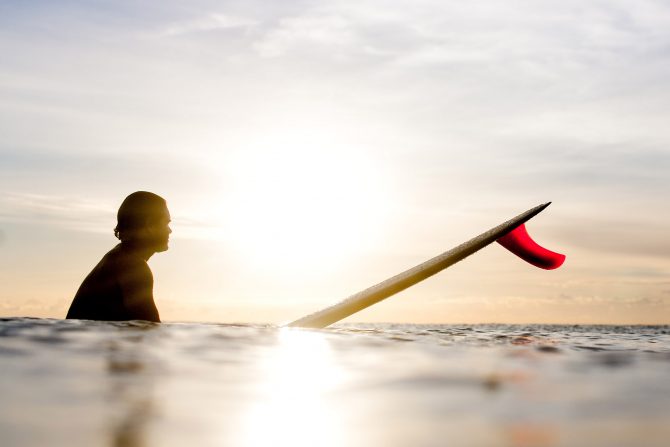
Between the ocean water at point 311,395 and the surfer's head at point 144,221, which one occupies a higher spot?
the surfer's head at point 144,221

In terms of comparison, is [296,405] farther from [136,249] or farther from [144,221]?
[144,221]

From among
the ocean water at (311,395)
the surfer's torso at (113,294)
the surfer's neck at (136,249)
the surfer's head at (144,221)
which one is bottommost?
the ocean water at (311,395)

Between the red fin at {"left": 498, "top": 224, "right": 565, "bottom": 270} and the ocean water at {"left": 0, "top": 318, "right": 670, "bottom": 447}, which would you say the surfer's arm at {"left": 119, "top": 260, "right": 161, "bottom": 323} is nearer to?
the ocean water at {"left": 0, "top": 318, "right": 670, "bottom": 447}

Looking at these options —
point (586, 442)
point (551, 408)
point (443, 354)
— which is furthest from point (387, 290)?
point (586, 442)

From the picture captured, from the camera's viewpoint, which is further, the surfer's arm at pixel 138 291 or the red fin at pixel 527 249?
the red fin at pixel 527 249

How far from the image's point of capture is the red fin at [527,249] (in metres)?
15.4

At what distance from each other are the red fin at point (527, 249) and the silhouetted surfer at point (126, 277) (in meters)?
8.97

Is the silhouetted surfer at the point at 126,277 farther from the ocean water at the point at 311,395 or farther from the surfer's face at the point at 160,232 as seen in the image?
the ocean water at the point at 311,395

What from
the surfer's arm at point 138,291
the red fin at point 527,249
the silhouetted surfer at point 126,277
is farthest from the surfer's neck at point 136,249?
the red fin at point 527,249

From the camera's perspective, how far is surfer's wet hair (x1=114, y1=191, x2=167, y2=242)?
902cm

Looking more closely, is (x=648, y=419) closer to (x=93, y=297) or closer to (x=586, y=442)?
(x=586, y=442)

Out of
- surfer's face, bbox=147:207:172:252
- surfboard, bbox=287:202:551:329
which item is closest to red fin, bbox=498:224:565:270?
surfboard, bbox=287:202:551:329

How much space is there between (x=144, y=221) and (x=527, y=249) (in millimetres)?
9634

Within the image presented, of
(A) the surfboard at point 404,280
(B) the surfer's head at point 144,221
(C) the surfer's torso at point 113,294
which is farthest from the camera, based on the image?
(A) the surfboard at point 404,280
